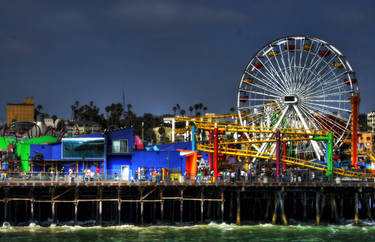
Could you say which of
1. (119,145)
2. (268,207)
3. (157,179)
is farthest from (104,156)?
(268,207)

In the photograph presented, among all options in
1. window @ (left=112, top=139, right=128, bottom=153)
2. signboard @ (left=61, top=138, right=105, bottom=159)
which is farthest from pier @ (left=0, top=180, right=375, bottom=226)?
window @ (left=112, top=139, right=128, bottom=153)

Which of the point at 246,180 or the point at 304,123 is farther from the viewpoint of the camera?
the point at 304,123

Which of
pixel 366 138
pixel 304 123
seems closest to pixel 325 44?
pixel 304 123

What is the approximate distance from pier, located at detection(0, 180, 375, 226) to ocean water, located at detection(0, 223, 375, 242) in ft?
5.40

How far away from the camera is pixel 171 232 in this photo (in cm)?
5375

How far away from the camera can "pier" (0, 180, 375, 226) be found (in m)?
56.3

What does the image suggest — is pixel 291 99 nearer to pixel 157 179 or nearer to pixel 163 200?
pixel 163 200

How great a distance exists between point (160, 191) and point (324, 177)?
1757cm

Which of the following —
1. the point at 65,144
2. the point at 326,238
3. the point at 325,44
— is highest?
the point at 325,44

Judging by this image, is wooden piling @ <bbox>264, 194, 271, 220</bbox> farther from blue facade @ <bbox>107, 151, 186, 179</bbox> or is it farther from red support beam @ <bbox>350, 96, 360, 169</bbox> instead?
red support beam @ <bbox>350, 96, 360, 169</bbox>

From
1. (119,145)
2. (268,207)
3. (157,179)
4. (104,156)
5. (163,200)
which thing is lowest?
(268,207)

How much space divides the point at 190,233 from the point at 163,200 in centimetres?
621

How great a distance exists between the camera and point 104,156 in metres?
63.2

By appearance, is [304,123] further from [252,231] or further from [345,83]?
[252,231]
